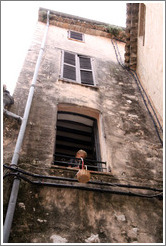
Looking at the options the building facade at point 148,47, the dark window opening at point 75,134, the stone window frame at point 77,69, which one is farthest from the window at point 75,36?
the dark window opening at point 75,134

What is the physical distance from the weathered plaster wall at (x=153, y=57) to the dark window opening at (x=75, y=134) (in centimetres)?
215

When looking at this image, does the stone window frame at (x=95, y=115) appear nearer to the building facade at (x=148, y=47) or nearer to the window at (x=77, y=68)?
the window at (x=77, y=68)

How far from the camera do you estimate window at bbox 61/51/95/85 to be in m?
7.87

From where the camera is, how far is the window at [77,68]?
7.87 m

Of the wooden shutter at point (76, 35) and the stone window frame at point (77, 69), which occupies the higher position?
the wooden shutter at point (76, 35)

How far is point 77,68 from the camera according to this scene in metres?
8.55

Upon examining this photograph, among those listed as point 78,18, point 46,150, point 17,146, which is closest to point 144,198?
point 46,150

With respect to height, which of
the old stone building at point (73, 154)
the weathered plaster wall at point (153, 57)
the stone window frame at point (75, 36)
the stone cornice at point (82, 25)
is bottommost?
the old stone building at point (73, 154)

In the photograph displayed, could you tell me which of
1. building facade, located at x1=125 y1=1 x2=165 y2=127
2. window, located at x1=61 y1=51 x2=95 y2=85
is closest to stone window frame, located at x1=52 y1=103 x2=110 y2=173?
window, located at x1=61 y1=51 x2=95 y2=85

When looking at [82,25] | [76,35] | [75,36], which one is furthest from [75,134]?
[82,25]

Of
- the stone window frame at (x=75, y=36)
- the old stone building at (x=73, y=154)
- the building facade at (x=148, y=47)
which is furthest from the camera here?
the stone window frame at (x=75, y=36)

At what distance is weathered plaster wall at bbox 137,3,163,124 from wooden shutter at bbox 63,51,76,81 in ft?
8.64

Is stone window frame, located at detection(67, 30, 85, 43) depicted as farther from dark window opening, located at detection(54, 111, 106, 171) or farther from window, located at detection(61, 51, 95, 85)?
dark window opening, located at detection(54, 111, 106, 171)

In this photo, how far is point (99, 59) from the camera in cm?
971
